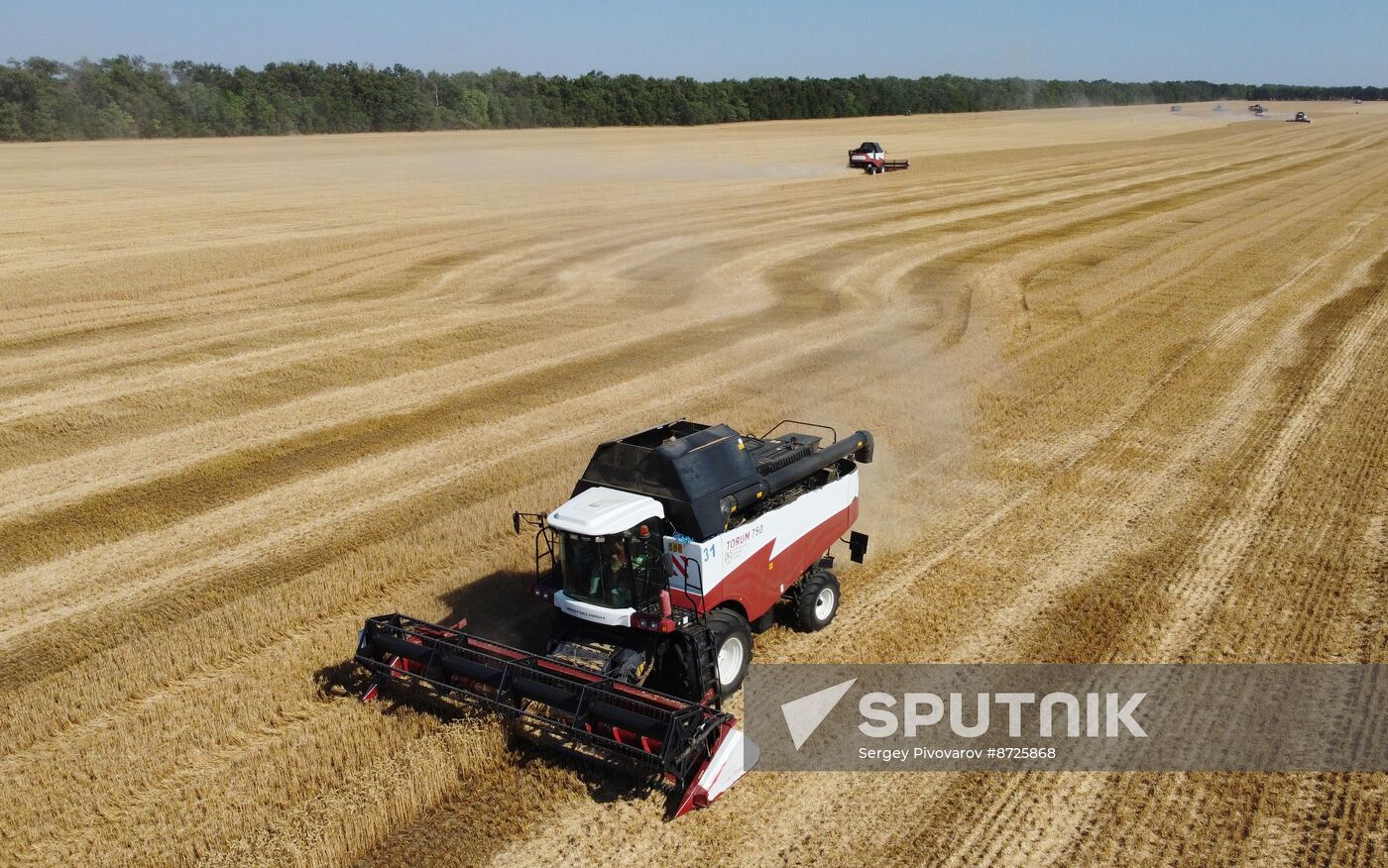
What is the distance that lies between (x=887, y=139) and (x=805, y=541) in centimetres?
8227

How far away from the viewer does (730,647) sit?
31.2ft

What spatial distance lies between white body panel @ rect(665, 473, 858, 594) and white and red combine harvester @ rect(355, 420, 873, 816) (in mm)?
17

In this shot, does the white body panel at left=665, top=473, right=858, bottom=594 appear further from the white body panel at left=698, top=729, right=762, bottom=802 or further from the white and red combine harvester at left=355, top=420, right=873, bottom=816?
the white body panel at left=698, top=729, right=762, bottom=802

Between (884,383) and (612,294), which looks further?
(612,294)

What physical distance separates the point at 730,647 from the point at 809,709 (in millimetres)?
905

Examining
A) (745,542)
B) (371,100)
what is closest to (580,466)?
(745,542)

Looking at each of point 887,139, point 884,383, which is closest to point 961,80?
point 887,139

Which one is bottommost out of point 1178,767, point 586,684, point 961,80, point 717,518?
point 1178,767

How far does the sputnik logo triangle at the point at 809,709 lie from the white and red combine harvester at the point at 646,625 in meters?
0.57

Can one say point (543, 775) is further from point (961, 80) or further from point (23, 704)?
point (961, 80)

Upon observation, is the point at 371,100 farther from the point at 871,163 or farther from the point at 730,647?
the point at 730,647

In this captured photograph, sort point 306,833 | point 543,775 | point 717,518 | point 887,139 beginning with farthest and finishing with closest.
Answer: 1. point 887,139
2. point 717,518
3. point 543,775
4. point 306,833

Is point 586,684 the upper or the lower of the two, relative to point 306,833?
upper

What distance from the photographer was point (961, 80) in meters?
155
